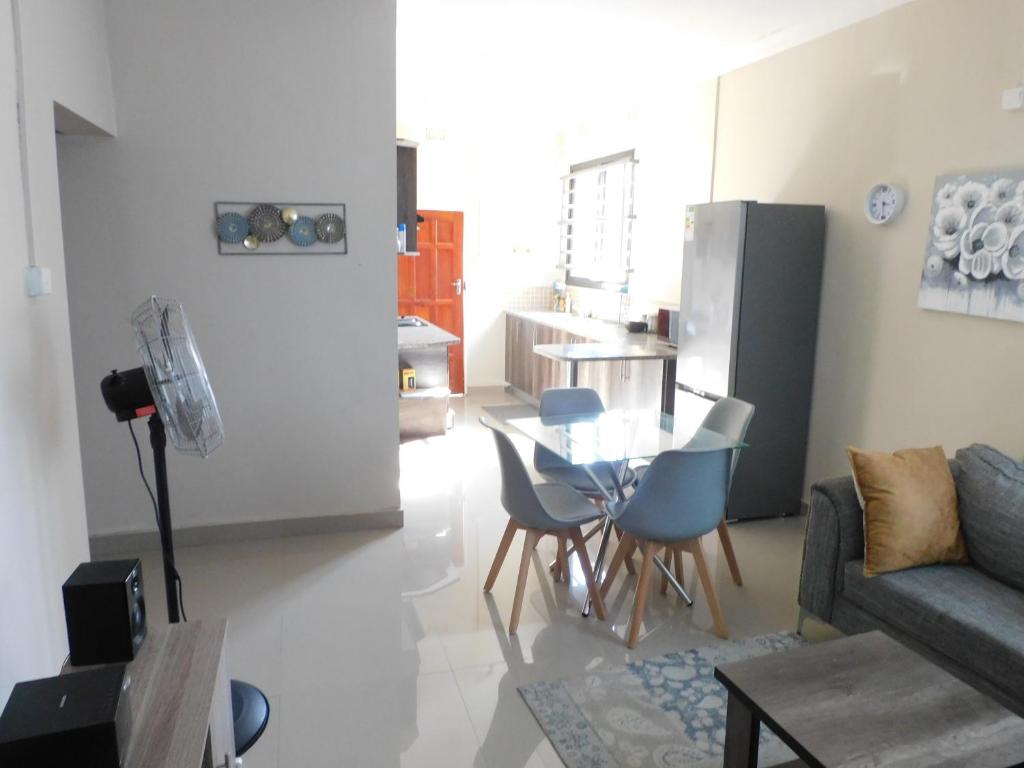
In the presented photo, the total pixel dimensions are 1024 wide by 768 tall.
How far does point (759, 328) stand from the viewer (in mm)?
4051

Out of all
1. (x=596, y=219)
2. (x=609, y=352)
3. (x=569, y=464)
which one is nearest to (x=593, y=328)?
(x=609, y=352)

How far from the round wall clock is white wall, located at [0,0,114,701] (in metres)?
3.65

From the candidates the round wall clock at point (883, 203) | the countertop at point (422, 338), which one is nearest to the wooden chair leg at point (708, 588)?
the round wall clock at point (883, 203)

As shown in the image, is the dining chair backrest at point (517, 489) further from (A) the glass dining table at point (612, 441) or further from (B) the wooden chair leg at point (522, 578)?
(A) the glass dining table at point (612, 441)

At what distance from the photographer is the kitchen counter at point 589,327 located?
18.4 ft

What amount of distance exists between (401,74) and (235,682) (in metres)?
4.65

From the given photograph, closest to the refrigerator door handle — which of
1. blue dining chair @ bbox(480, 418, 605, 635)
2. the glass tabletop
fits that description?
the glass tabletop

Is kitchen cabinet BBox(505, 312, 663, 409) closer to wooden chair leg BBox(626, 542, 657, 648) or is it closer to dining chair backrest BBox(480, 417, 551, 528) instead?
dining chair backrest BBox(480, 417, 551, 528)

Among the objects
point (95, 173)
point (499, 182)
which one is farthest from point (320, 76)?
point (499, 182)

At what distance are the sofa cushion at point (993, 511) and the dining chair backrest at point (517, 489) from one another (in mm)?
1606

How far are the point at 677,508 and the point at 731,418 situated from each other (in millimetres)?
774

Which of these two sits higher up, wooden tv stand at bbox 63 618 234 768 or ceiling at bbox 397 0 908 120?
ceiling at bbox 397 0 908 120

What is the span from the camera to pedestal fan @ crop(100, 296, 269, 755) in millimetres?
1989

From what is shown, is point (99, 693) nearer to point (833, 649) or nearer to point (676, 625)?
point (833, 649)
